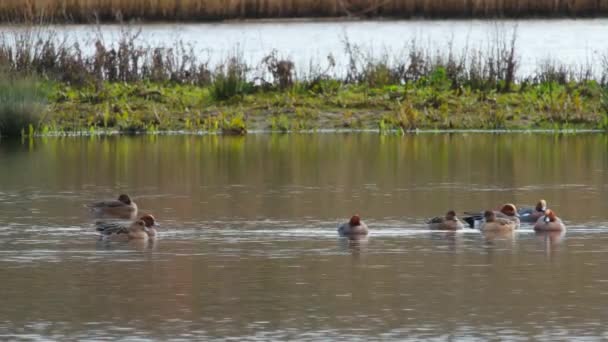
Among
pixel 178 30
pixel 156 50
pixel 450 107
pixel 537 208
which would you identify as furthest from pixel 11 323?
pixel 178 30

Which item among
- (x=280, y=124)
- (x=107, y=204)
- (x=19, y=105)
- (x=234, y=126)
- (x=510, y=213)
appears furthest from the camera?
(x=280, y=124)

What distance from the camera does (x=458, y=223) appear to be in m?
16.1

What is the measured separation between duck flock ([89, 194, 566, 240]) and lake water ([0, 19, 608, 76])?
2507 centimetres

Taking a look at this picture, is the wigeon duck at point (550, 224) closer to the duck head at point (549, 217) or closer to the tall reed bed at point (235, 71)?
the duck head at point (549, 217)

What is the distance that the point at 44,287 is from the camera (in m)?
12.9

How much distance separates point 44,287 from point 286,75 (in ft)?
60.4

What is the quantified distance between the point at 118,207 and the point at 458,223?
138 inches

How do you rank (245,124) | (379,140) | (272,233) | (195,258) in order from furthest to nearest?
1. (245,124)
2. (379,140)
3. (272,233)
4. (195,258)

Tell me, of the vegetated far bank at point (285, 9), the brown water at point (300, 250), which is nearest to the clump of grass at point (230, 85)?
the brown water at point (300, 250)

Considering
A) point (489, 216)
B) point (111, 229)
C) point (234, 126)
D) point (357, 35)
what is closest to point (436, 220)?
point (489, 216)

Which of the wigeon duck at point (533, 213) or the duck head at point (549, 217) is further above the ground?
the duck head at point (549, 217)

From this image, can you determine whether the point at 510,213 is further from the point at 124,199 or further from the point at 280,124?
the point at 280,124

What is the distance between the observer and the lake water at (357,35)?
4288 cm

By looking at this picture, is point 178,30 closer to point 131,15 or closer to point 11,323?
point 131,15
